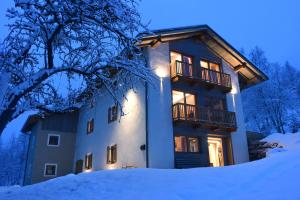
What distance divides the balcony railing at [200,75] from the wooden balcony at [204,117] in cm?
199

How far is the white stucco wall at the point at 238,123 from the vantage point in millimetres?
19609

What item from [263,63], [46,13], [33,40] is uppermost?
[263,63]

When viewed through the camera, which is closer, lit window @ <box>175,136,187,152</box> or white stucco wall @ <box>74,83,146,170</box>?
lit window @ <box>175,136,187,152</box>

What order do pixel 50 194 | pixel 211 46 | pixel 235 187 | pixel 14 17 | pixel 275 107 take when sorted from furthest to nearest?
pixel 275 107, pixel 211 46, pixel 50 194, pixel 235 187, pixel 14 17

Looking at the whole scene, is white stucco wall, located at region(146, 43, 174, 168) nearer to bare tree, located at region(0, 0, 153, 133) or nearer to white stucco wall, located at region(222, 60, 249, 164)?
white stucco wall, located at region(222, 60, 249, 164)

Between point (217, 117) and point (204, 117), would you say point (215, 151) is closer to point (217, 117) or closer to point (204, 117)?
point (217, 117)

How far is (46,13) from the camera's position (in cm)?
741

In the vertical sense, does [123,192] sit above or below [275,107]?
below

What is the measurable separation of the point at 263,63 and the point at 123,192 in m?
36.3

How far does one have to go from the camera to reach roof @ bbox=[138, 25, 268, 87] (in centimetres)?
1830

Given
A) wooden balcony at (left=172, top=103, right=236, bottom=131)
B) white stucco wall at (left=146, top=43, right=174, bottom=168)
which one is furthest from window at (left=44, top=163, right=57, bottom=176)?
wooden balcony at (left=172, top=103, right=236, bottom=131)

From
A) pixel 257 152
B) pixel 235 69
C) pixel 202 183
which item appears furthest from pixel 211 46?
pixel 202 183

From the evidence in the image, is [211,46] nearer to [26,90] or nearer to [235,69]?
[235,69]

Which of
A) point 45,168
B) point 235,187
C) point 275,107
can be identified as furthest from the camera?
point 275,107
